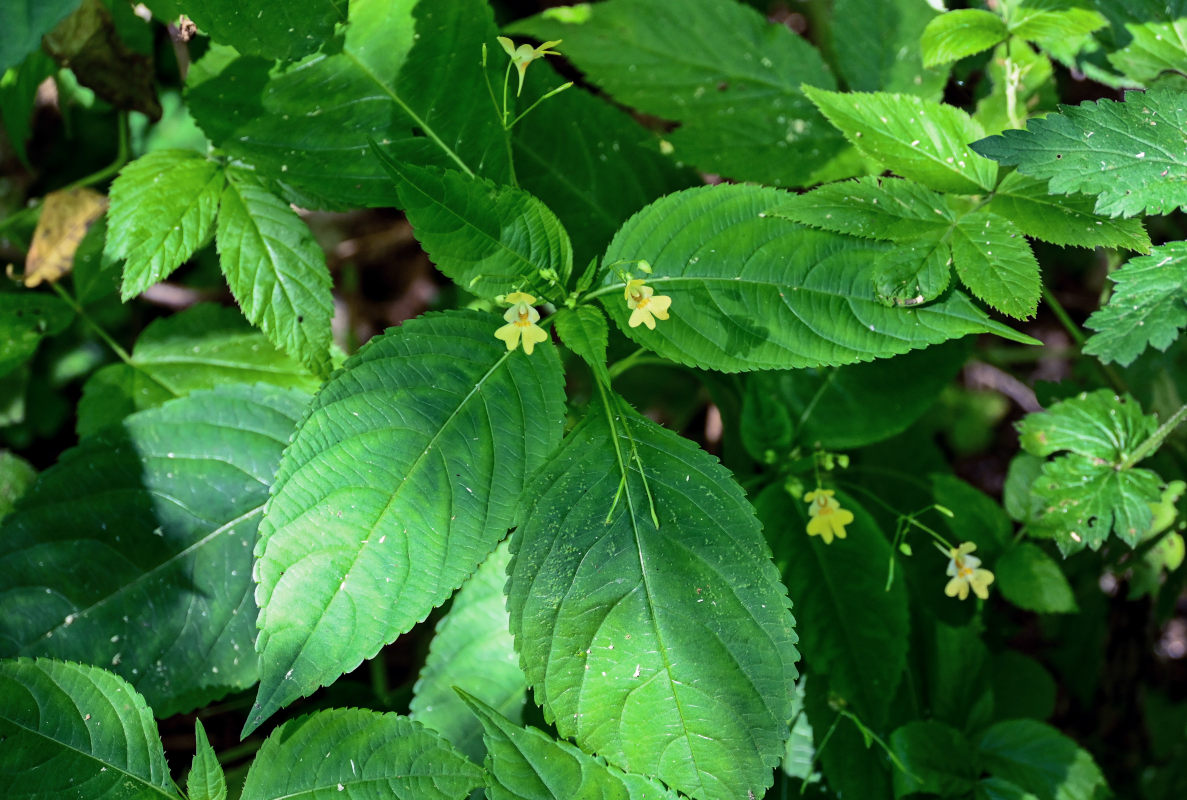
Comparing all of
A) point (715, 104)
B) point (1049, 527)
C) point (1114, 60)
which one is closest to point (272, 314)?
point (715, 104)

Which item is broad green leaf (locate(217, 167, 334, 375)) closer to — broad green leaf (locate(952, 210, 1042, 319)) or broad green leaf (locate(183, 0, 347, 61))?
broad green leaf (locate(183, 0, 347, 61))

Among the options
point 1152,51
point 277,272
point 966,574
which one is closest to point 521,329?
point 277,272

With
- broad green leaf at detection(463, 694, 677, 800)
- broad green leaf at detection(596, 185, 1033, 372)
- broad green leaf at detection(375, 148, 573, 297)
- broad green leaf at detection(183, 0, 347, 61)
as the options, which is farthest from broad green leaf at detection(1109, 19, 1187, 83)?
broad green leaf at detection(463, 694, 677, 800)

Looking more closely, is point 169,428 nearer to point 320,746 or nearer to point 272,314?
point 272,314

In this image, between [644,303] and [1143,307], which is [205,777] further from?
[1143,307]

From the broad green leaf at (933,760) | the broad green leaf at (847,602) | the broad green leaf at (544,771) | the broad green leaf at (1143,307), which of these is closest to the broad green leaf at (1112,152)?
the broad green leaf at (1143,307)

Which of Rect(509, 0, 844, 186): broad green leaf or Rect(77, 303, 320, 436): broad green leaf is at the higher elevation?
Rect(509, 0, 844, 186): broad green leaf
